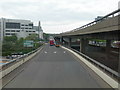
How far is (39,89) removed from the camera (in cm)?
786

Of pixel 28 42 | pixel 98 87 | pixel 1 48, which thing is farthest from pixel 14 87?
pixel 1 48

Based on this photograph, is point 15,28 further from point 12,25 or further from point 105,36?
point 105,36

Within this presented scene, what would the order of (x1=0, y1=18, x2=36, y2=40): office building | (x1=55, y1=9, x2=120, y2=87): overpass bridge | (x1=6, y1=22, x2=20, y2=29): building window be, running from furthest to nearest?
(x1=6, y1=22, x2=20, y2=29): building window
(x1=0, y1=18, x2=36, y2=40): office building
(x1=55, y1=9, x2=120, y2=87): overpass bridge

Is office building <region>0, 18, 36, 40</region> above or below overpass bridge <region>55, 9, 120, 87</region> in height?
above

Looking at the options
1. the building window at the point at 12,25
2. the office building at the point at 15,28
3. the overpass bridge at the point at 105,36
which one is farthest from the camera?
the building window at the point at 12,25

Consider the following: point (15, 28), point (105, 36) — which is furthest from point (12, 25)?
point (105, 36)

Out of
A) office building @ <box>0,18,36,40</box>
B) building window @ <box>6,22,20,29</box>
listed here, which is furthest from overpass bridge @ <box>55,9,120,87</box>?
building window @ <box>6,22,20,29</box>

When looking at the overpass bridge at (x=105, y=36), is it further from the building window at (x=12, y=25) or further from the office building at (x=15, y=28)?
the building window at (x=12, y=25)

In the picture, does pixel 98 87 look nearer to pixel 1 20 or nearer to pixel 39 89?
pixel 39 89

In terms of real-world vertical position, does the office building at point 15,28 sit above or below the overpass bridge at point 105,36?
above

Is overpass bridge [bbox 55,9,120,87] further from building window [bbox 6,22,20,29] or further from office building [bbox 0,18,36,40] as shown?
building window [bbox 6,22,20,29]

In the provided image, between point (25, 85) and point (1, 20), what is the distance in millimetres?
137908

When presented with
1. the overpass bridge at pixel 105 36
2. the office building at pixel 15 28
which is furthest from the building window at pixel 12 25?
the overpass bridge at pixel 105 36

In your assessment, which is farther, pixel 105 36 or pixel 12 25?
pixel 12 25
